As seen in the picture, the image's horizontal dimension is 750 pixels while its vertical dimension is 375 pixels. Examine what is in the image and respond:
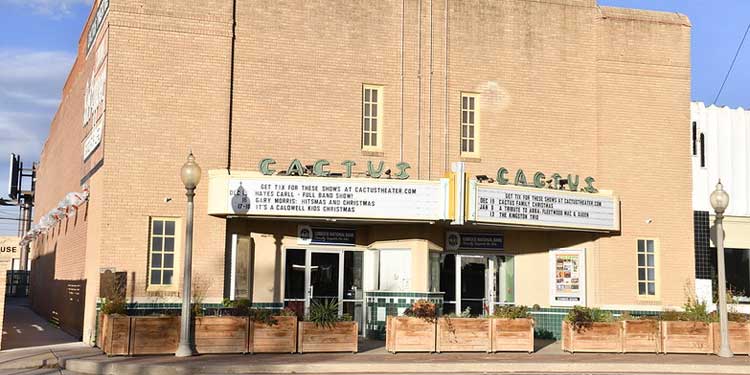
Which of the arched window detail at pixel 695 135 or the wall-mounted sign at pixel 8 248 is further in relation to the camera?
the arched window detail at pixel 695 135

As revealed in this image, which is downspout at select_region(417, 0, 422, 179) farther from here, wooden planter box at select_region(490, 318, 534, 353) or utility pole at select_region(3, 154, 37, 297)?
utility pole at select_region(3, 154, 37, 297)

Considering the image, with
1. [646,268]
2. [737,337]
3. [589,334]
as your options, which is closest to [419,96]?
[589,334]

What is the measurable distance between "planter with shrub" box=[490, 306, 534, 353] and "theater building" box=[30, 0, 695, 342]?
2.73m

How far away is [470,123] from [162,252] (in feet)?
29.2

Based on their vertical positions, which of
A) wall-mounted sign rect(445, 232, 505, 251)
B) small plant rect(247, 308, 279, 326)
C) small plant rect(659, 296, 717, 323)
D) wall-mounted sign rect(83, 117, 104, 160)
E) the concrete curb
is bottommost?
the concrete curb

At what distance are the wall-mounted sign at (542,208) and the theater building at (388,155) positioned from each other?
0.04m

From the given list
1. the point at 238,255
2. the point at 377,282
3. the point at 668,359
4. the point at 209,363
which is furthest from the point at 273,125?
the point at 668,359

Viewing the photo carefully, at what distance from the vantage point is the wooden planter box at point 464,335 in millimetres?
20266

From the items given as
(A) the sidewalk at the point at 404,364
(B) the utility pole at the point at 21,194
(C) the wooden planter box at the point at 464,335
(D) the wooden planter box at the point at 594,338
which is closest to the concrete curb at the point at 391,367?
(A) the sidewalk at the point at 404,364

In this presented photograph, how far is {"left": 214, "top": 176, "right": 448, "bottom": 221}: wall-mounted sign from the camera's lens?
21.2m

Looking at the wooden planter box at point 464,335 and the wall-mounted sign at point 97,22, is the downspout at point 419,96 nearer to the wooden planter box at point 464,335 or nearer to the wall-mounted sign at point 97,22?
the wooden planter box at point 464,335

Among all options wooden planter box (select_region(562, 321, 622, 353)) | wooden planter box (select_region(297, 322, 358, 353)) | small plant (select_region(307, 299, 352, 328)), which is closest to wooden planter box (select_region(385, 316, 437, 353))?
wooden planter box (select_region(297, 322, 358, 353))

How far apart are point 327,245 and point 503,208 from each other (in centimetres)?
486

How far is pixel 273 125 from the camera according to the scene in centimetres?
2292
